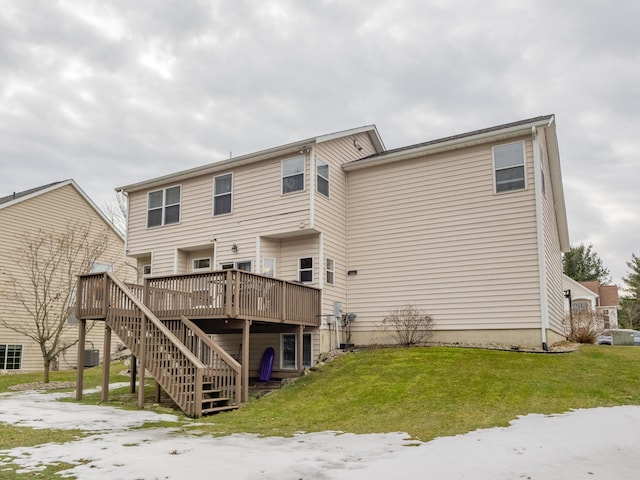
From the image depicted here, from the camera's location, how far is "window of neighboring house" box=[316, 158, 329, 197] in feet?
53.5

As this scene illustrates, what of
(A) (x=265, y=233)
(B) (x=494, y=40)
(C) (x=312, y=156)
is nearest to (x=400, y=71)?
(B) (x=494, y=40)

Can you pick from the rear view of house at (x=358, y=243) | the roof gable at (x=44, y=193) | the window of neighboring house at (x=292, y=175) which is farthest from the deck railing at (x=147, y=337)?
the roof gable at (x=44, y=193)

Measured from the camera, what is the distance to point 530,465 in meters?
6.20

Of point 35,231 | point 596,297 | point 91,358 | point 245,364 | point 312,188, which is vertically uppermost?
point 35,231

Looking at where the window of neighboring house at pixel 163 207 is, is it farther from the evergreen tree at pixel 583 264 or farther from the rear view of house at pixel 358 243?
the evergreen tree at pixel 583 264

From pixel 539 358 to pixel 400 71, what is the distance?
1268 centimetres

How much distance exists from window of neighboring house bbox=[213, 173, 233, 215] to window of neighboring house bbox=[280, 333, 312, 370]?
4679 mm

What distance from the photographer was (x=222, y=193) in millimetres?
17938

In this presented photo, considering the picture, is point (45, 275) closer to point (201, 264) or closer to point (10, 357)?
point (10, 357)

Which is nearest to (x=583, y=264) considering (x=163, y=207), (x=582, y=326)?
(x=582, y=326)

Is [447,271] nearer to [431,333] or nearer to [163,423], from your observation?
[431,333]

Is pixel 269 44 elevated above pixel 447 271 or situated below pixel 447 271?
above

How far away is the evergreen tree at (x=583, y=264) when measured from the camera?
2087 inches

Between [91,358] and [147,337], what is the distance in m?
15.0
